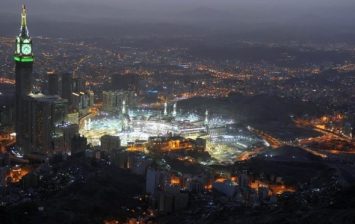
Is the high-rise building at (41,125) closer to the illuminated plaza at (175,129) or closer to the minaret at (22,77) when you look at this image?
the minaret at (22,77)

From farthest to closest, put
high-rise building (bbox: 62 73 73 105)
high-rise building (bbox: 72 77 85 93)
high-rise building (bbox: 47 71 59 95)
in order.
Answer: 1. high-rise building (bbox: 72 77 85 93)
2. high-rise building (bbox: 62 73 73 105)
3. high-rise building (bbox: 47 71 59 95)

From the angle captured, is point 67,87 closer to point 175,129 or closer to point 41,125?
point 175,129

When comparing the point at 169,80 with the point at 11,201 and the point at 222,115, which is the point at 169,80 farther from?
the point at 11,201

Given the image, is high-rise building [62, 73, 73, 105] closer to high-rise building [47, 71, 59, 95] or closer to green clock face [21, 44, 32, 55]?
high-rise building [47, 71, 59, 95]

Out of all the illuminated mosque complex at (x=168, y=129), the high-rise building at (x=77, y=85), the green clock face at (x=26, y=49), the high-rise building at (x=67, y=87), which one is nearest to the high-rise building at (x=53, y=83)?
the high-rise building at (x=67, y=87)

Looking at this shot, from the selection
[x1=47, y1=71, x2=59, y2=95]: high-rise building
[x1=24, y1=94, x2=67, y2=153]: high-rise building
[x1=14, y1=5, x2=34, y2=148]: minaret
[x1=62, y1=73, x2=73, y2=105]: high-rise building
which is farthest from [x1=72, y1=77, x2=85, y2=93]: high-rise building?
[x1=24, y1=94, x2=67, y2=153]: high-rise building

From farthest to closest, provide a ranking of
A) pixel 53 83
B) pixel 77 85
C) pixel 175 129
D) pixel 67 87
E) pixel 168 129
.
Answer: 1. pixel 77 85
2. pixel 67 87
3. pixel 53 83
4. pixel 168 129
5. pixel 175 129

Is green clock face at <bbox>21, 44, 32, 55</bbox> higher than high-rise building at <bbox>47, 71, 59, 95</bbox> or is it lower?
higher

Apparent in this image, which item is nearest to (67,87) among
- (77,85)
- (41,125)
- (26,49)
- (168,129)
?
(77,85)

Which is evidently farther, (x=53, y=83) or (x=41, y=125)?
(x=53, y=83)
